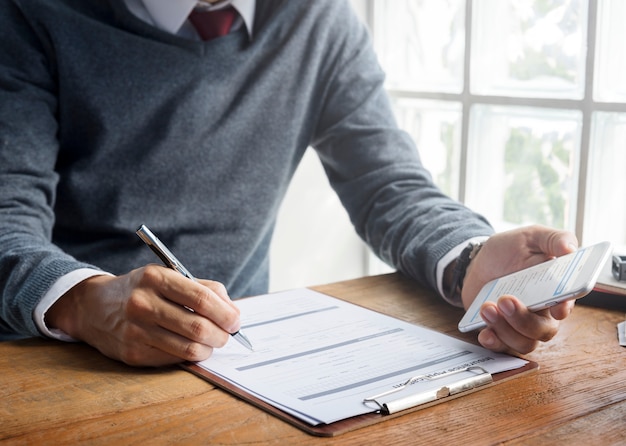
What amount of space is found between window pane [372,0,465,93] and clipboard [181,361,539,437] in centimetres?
119

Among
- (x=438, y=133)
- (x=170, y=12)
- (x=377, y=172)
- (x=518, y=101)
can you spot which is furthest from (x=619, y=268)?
(x=438, y=133)

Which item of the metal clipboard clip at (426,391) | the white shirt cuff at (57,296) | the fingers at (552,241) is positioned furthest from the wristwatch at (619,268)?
the white shirt cuff at (57,296)

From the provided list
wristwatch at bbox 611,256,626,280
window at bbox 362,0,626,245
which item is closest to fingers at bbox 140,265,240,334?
wristwatch at bbox 611,256,626,280

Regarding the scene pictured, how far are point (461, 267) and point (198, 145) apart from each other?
1.73 ft

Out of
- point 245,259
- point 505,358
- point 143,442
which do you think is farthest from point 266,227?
point 143,442

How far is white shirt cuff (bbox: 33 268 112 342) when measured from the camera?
942 mm

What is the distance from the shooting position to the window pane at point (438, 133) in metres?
1.95

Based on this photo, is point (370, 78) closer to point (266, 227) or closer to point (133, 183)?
point (266, 227)

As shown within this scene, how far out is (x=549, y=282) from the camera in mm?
877

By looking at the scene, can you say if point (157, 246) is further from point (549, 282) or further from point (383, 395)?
point (549, 282)

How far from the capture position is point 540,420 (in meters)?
0.72

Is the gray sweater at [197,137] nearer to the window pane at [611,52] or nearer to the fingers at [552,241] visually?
the fingers at [552,241]

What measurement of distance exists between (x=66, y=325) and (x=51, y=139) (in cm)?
41

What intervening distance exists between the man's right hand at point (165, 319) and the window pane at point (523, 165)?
0.98 m
